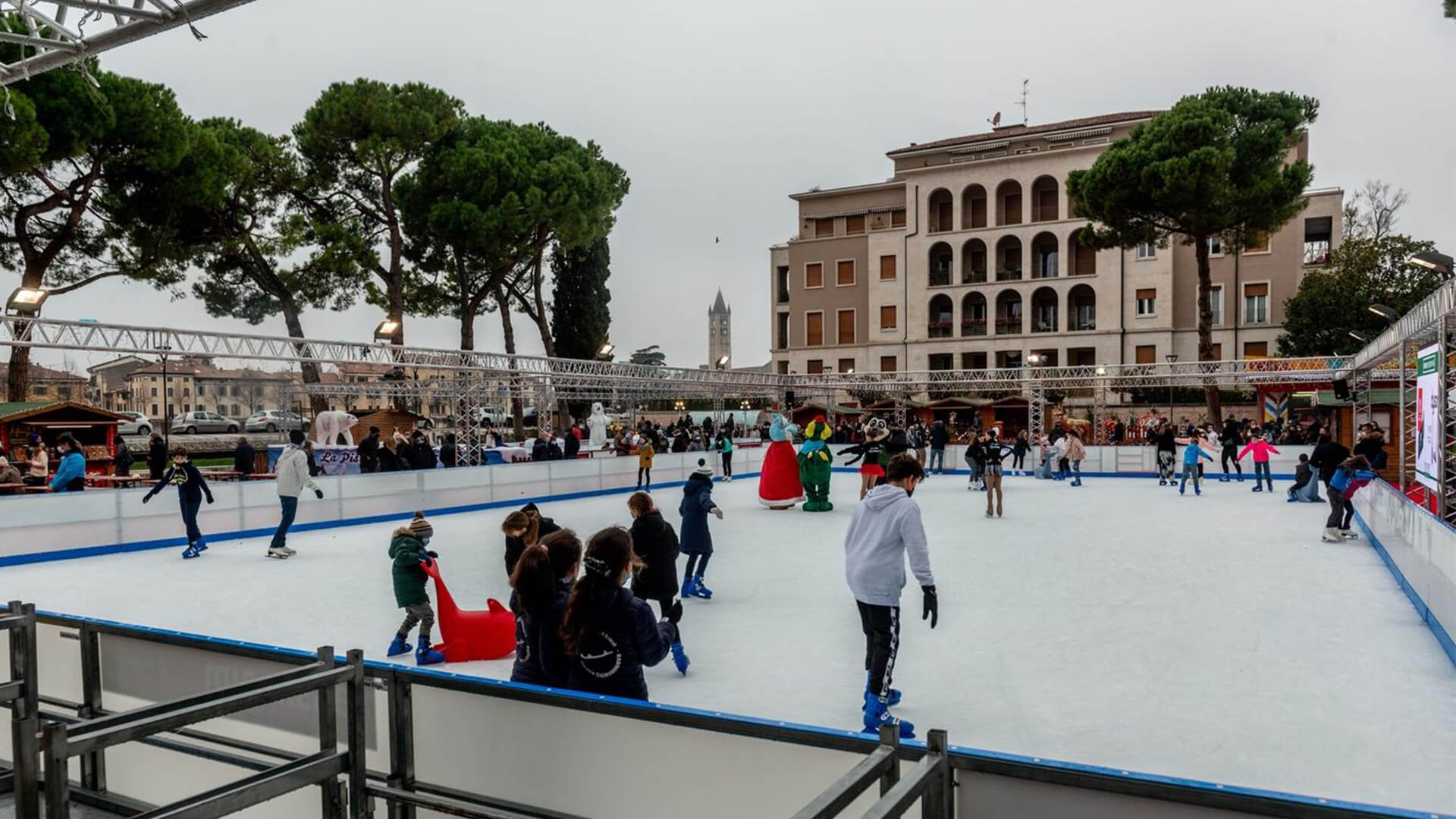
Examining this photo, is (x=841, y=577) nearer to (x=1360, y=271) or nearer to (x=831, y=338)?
(x=1360, y=271)

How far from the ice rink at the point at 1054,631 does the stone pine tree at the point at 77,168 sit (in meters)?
13.3

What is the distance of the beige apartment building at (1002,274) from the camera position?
4112cm

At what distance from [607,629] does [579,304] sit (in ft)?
136

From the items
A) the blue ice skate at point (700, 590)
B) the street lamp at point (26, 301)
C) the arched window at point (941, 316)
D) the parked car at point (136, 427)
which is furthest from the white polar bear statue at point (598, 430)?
the arched window at point (941, 316)

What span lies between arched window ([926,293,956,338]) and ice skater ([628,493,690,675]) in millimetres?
41026

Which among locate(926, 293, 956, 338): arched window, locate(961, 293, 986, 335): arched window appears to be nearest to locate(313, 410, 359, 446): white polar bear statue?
locate(926, 293, 956, 338): arched window

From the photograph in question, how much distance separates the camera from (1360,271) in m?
35.2

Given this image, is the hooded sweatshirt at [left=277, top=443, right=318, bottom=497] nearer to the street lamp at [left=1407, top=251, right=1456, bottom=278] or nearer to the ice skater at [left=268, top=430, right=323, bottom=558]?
the ice skater at [left=268, top=430, right=323, bottom=558]

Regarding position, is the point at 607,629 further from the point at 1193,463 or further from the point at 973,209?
the point at 973,209

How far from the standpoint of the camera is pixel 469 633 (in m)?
6.23

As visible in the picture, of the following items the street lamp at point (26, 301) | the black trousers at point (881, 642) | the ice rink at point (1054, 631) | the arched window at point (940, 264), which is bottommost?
Result: the ice rink at point (1054, 631)

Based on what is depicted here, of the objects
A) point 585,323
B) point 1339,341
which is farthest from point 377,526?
point 1339,341

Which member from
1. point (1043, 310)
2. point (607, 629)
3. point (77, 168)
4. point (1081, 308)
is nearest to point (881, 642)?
point (607, 629)

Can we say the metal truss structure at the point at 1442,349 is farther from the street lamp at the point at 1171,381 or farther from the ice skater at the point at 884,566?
the street lamp at the point at 1171,381
